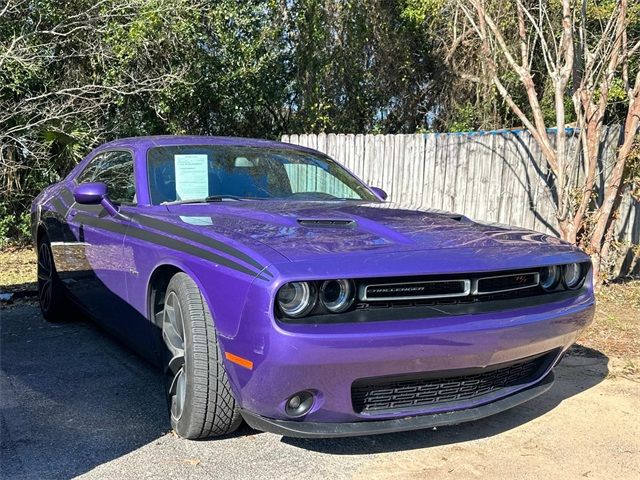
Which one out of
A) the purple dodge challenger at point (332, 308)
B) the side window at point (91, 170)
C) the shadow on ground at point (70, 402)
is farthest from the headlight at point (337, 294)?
the side window at point (91, 170)

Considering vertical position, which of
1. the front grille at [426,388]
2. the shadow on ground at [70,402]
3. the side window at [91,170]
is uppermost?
the side window at [91,170]

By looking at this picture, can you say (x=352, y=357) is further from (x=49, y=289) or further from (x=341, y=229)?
(x=49, y=289)

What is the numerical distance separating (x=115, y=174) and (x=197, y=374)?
2.16m

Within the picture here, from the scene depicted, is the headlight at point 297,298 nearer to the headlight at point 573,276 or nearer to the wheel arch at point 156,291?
the wheel arch at point 156,291

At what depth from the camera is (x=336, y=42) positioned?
1311 centimetres

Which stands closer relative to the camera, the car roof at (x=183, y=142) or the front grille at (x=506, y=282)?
the front grille at (x=506, y=282)

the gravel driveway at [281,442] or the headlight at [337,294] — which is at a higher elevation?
the headlight at [337,294]

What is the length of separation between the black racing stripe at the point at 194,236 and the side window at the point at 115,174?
1.53 feet

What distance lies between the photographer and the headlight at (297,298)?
2.51 metres

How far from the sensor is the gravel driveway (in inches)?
112

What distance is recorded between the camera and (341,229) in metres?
3.06

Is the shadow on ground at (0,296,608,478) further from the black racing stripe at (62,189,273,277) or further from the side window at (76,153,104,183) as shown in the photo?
the side window at (76,153,104,183)

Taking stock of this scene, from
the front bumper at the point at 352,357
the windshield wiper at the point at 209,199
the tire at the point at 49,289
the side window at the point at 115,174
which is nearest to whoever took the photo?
the front bumper at the point at 352,357

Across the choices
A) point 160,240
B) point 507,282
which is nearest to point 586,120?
point 507,282
